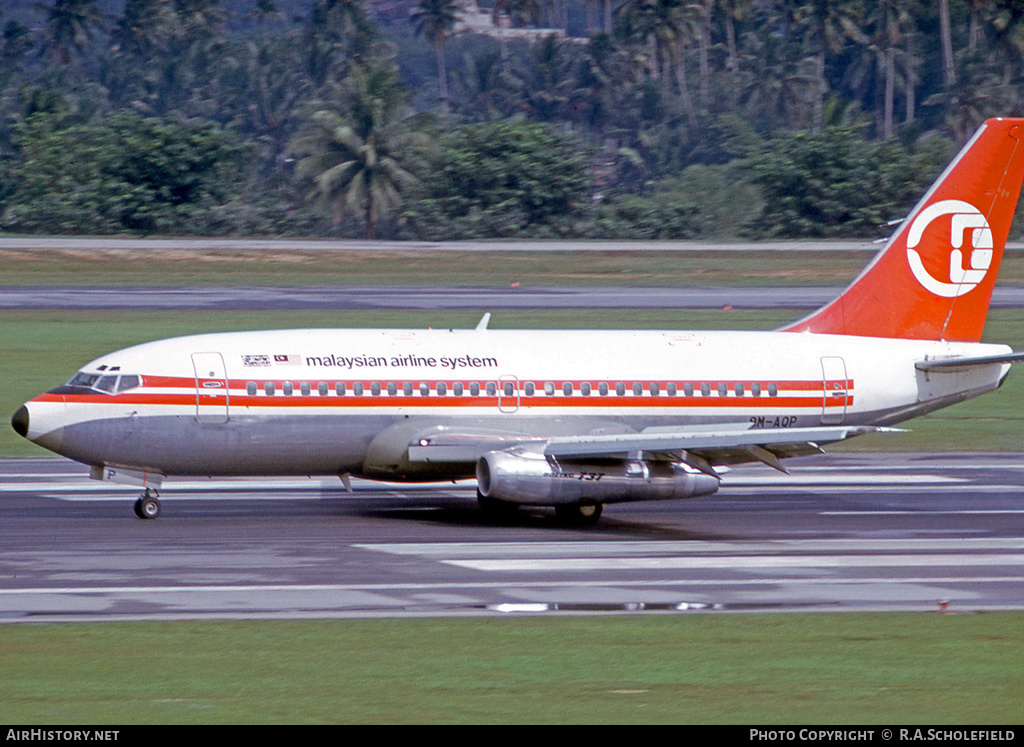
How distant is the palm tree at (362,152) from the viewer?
363 feet

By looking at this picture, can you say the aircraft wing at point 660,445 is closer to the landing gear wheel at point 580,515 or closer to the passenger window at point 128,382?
the landing gear wheel at point 580,515

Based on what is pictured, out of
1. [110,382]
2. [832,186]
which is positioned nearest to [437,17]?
[832,186]

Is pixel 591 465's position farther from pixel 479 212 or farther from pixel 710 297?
pixel 479 212

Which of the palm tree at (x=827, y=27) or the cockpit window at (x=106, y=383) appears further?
the palm tree at (x=827, y=27)

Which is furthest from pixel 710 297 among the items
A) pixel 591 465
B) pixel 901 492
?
pixel 591 465

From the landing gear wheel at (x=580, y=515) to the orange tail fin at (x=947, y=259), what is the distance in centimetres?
721

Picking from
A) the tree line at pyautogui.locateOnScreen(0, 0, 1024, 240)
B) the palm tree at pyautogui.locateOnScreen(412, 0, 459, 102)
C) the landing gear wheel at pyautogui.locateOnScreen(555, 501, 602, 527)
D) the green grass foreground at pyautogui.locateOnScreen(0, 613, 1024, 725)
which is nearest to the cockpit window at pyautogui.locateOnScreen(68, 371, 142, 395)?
the landing gear wheel at pyautogui.locateOnScreen(555, 501, 602, 527)

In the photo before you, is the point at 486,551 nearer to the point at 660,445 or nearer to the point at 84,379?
the point at 660,445

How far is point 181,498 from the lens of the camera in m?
32.0

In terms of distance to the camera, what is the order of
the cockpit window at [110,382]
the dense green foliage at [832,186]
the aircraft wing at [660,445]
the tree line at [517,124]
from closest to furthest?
1. the aircraft wing at [660,445]
2. the cockpit window at [110,382]
3. the dense green foliage at [832,186]
4. the tree line at [517,124]

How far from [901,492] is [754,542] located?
24.3ft

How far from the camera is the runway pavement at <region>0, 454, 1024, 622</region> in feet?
70.4

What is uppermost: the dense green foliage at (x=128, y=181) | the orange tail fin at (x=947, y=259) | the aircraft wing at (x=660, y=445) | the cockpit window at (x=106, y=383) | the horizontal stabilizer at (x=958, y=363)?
the orange tail fin at (x=947, y=259)

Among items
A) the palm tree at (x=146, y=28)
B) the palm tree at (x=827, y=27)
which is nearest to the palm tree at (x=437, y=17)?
the palm tree at (x=146, y=28)
